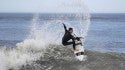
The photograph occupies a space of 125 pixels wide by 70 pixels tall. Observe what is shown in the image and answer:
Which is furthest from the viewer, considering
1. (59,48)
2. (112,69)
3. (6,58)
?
(59,48)

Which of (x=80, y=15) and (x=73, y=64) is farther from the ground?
(x=80, y=15)

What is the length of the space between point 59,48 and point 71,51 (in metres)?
1.13

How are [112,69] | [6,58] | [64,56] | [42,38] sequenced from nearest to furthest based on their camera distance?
[112,69] < [6,58] < [64,56] < [42,38]

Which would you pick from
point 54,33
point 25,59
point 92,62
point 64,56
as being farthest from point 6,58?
point 54,33

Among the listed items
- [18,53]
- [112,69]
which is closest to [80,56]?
[112,69]

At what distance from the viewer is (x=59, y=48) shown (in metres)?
23.3

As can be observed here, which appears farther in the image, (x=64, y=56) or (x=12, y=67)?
(x=64, y=56)

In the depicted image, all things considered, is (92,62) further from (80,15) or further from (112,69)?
(80,15)

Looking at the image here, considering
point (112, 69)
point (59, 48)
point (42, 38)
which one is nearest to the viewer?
point (112, 69)

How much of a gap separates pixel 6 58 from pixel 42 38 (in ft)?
18.5

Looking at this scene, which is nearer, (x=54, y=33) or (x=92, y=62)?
(x=92, y=62)

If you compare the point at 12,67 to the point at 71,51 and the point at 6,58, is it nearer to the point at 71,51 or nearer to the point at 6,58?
the point at 6,58

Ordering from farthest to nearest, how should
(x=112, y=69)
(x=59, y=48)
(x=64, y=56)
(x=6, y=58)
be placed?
1. (x=59, y=48)
2. (x=64, y=56)
3. (x=6, y=58)
4. (x=112, y=69)

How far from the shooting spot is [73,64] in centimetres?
1986
